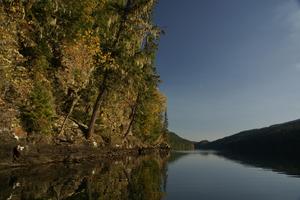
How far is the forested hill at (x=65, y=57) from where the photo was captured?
30391 millimetres

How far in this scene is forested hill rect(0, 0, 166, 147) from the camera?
3039 centimetres

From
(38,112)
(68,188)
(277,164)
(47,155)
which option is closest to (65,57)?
(38,112)

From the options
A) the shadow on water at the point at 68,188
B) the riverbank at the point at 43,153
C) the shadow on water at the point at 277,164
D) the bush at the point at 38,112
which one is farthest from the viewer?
the shadow on water at the point at 277,164

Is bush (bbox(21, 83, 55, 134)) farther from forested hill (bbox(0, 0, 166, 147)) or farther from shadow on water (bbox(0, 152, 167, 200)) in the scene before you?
shadow on water (bbox(0, 152, 167, 200))

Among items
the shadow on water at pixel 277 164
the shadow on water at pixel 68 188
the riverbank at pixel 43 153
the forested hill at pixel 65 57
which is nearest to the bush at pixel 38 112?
the forested hill at pixel 65 57

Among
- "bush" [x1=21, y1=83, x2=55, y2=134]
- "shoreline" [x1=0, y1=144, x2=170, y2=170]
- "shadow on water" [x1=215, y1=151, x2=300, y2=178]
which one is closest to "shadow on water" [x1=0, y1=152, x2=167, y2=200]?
"shoreline" [x1=0, y1=144, x2=170, y2=170]

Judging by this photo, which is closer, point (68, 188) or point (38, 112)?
point (68, 188)

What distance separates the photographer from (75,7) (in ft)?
128

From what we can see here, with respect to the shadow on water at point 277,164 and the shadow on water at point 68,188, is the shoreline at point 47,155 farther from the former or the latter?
the shadow on water at point 277,164

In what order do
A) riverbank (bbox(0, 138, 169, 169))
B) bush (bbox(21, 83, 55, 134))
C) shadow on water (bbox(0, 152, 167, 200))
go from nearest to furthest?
shadow on water (bbox(0, 152, 167, 200))
riverbank (bbox(0, 138, 169, 169))
bush (bbox(21, 83, 55, 134))

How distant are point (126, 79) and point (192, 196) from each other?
25.4m

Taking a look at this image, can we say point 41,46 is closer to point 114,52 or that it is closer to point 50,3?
point 50,3

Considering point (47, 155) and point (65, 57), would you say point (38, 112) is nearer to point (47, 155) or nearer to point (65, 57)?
point (47, 155)

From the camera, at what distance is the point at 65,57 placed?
38.4 meters
